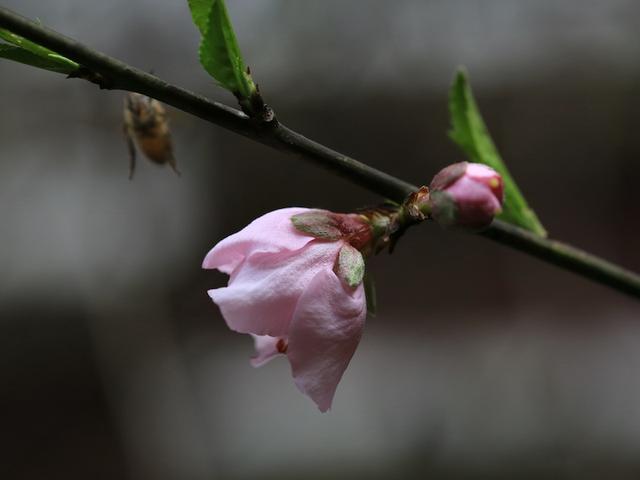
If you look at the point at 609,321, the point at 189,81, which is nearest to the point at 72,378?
the point at 189,81

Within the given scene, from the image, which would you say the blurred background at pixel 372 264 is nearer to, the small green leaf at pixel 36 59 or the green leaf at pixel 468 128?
the green leaf at pixel 468 128

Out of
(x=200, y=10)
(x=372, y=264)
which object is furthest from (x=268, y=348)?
(x=372, y=264)

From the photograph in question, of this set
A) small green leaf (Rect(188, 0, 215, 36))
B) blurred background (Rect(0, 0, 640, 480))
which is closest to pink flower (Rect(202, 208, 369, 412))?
small green leaf (Rect(188, 0, 215, 36))

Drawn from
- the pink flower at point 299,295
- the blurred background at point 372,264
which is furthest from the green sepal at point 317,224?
the blurred background at point 372,264

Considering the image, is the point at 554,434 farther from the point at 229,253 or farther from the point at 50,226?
the point at 229,253

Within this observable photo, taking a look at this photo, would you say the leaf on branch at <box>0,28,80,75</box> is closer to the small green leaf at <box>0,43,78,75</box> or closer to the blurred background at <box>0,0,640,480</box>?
the small green leaf at <box>0,43,78,75</box>
